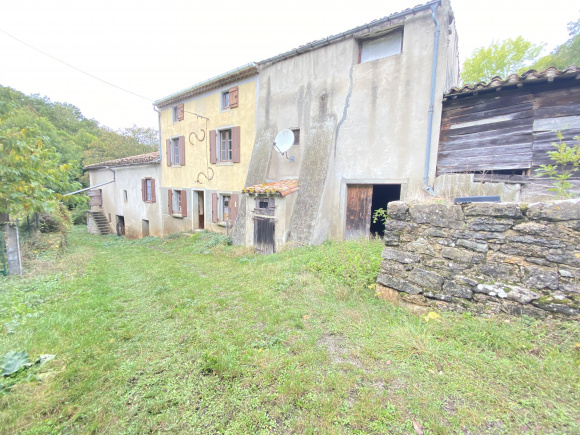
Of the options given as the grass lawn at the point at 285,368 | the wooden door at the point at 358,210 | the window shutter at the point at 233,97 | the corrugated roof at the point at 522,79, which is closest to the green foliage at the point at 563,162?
the corrugated roof at the point at 522,79

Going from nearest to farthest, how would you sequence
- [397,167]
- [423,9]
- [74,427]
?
1. [74,427]
2. [423,9]
3. [397,167]

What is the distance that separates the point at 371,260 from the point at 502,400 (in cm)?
293

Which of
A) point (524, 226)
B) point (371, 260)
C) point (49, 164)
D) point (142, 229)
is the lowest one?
point (142, 229)

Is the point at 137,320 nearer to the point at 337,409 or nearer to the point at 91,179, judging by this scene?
the point at 337,409

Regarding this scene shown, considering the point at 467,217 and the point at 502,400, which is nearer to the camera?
the point at 502,400

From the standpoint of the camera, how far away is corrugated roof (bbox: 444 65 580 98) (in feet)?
15.0

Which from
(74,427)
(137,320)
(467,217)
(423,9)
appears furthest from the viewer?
(423,9)

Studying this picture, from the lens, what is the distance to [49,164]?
5.27m

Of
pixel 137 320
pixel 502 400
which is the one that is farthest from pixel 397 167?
pixel 137 320

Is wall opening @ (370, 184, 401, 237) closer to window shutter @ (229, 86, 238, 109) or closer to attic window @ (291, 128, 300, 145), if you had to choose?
attic window @ (291, 128, 300, 145)

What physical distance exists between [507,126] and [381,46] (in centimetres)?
419

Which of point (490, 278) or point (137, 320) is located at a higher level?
point (490, 278)

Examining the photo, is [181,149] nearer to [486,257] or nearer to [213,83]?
[213,83]

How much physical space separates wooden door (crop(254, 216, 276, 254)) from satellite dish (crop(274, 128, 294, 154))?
2.61 m
